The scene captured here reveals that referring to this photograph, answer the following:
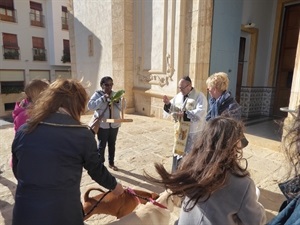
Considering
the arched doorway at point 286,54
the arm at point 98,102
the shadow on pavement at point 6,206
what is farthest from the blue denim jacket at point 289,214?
the arched doorway at point 286,54

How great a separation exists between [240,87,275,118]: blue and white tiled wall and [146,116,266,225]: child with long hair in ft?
23.0

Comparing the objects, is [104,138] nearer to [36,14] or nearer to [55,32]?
[55,32]

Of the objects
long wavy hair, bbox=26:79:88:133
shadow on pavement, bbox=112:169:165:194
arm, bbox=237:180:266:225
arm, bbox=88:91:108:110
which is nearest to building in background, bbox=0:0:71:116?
arm, bbox=88:91:108:110

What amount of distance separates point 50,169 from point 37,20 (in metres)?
25.2

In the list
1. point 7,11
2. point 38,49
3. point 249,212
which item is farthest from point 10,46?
point 249,212

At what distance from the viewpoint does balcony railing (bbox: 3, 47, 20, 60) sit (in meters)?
20.7

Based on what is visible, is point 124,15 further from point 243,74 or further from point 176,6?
point 243,74

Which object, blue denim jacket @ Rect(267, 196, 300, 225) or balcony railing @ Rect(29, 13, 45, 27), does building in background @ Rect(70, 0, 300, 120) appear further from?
balcony railing @ Rect(29, 13, 45, 27)

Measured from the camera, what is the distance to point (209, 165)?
1.20 meters

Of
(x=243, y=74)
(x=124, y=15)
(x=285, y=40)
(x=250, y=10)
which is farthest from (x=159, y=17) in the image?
(x=285, y=40)

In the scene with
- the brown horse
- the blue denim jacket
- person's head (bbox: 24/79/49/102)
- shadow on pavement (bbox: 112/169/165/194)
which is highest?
person's head (bbox: 24/79/49/102)

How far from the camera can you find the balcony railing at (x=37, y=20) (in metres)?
22.1

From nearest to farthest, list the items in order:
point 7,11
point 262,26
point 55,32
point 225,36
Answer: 1. point 225,36
2. point 262,26
3. point 7,11
4. point 55,32

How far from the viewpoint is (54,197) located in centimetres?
126
